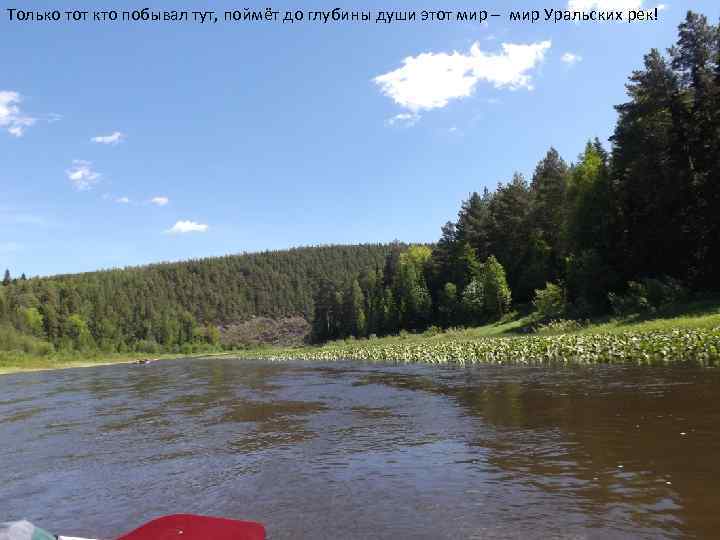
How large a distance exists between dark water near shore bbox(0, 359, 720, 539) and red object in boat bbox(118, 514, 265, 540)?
1880 millimetres

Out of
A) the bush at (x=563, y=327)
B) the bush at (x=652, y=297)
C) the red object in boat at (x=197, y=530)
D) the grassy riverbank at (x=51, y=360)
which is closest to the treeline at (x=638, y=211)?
the bush at (x=652, y=297)

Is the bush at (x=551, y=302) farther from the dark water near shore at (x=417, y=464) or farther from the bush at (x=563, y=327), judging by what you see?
the dark water near shore at (x=417, y=464)

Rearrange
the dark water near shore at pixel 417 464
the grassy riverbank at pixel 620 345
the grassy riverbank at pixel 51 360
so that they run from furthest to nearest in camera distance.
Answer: the grassy riverbank at pixel 51 360 → the grassy riverbank at pixel 620 345 → the dark water near shore at pixel 417 464

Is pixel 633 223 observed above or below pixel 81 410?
above

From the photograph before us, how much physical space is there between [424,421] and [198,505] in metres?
7.73

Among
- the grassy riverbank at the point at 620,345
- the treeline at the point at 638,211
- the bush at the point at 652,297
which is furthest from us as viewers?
the treeline at the point at 638,211

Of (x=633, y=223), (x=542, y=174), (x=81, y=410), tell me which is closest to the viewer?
(x=81, y=410)

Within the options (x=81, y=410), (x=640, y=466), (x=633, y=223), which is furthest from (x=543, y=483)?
(x=633, y=223)

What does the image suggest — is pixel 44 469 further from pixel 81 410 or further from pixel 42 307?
pixel 42 307

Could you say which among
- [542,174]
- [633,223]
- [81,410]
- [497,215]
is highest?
[542,174]

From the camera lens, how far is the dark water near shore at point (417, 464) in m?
7.71

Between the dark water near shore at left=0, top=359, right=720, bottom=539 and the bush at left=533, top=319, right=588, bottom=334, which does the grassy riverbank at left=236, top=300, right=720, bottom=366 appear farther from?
the dark water near shore at left=0, top=359, right=720, bottom=539

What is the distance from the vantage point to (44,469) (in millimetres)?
13383

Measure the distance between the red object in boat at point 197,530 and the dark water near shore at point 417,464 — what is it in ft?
6.17
